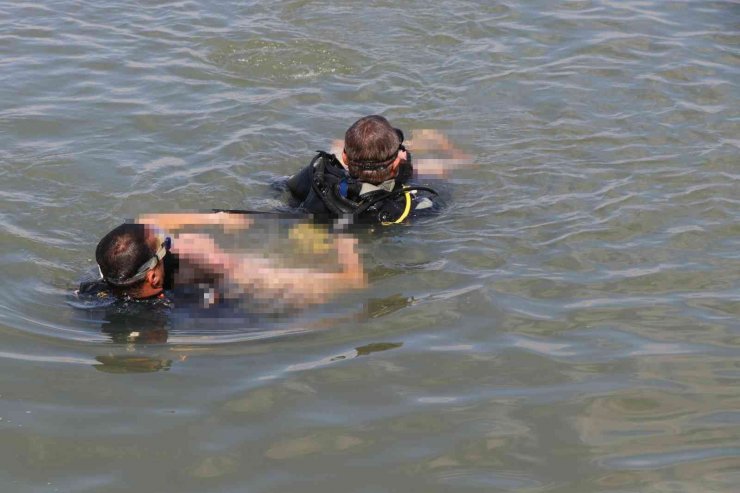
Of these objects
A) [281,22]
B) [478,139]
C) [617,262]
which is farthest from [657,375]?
[281,22]

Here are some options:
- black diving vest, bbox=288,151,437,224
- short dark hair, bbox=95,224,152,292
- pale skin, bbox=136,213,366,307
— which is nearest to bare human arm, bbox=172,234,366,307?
pale skin, bbox=136,213,366,307

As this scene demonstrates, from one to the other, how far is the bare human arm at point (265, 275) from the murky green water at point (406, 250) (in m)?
0.16

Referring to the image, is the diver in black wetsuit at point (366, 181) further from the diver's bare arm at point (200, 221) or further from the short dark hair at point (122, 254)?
the short dark hair at point (122, 254)

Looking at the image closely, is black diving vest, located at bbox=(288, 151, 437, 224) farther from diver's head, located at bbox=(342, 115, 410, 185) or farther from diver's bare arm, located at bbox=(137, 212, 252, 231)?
diver's bare arm, located at bbox=(137, 212, 252, 231)

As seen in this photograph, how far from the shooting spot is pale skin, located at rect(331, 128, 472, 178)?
763 centimetres

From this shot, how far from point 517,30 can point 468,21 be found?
550 mm

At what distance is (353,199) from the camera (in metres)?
6.50

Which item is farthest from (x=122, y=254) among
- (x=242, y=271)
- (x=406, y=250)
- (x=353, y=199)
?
(x=406, y=250)

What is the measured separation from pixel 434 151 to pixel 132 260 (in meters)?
3.41

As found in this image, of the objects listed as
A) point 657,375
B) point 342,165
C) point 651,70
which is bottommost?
point 657,375

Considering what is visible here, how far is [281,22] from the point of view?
10547mm

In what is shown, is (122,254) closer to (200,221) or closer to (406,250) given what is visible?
(200,221)

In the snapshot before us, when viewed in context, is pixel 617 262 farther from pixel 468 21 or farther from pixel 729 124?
pixel 468 21

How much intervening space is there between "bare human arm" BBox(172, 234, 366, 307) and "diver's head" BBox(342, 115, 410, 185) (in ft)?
2.33
